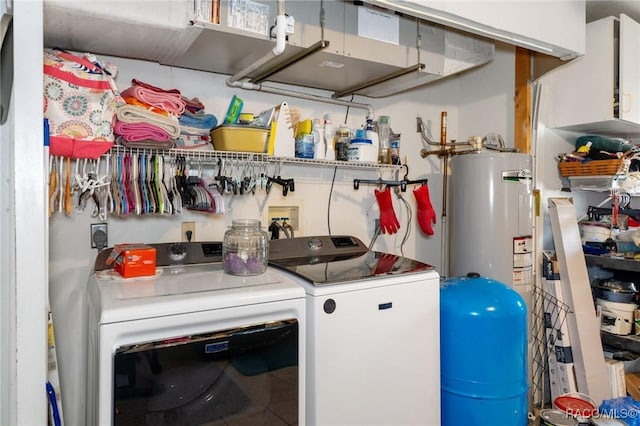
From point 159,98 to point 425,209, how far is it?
5.80ft

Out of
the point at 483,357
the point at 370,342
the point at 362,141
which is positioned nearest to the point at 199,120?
the point at 362,141

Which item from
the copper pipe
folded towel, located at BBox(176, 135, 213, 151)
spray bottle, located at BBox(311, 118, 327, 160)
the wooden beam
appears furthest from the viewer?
the copper pipe

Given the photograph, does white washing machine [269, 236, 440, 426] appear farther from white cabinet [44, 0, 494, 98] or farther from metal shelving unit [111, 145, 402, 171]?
white cabinet [44, 0, 494, 98]

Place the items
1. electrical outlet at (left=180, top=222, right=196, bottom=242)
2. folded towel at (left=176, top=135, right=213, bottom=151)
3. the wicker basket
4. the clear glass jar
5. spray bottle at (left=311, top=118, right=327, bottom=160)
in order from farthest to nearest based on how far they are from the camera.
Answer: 1. the wicker basket
2. spray bottle at (left=311, top=118, right=327, bottom=160)
3. electrical outlet at (left=180, top=222, right=196, bottom=242)
4. folded towel at (left=176, top=135, right=213, bottom=151)
5. the clear glass jar

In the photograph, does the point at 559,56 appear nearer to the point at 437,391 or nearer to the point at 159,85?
the point at 437,391

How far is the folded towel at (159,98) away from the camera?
67.2 inches

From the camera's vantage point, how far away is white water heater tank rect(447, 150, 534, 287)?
8.04 feet

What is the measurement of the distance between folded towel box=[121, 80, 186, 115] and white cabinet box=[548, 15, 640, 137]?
228cm

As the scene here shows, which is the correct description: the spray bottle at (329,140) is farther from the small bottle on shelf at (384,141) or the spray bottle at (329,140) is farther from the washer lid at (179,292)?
the washer lid at (179,292)

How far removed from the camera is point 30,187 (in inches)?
43.9

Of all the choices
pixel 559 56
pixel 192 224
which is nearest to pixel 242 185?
pixel 192 224

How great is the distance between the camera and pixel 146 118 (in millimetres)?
1691

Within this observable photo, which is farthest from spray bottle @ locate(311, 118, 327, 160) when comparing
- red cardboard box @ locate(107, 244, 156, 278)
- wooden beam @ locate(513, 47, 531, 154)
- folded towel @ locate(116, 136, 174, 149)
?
wooden beam @ locate(513, 47, 531, 154)

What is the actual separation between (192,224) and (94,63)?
0.82 meters
